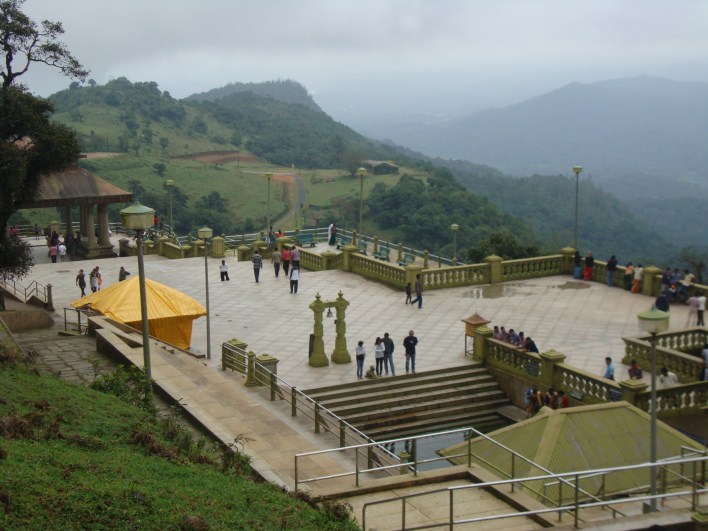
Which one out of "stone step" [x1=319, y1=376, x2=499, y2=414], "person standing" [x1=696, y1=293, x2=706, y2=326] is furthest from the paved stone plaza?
"stone step" [x1=319, y1=376, x2=499, y2=414]

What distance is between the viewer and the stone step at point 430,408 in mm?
19766

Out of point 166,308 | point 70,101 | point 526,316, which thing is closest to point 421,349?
point 526,316

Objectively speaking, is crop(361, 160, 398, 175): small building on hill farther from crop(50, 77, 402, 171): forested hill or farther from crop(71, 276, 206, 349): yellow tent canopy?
crop(71, 276, 206, 349): yellow tent canopy

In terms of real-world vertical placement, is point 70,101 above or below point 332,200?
above

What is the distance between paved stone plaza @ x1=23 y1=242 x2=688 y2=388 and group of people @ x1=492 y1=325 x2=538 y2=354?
1.02 m

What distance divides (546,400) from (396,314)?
7988 millimetres

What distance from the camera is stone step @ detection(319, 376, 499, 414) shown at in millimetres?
19953

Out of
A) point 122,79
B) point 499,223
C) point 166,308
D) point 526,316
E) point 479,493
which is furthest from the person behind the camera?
point 122,79

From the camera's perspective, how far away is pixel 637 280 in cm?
2881

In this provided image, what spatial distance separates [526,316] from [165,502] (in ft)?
59.0

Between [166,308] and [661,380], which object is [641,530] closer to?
[661,380]

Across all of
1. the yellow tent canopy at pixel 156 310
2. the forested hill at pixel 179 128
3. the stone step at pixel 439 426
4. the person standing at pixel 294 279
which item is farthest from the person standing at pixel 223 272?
the forested hill at pixel 179 128

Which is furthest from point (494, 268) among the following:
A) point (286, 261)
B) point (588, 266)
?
point (286, 261)

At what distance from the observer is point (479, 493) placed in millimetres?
12180
